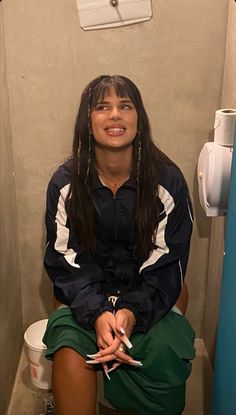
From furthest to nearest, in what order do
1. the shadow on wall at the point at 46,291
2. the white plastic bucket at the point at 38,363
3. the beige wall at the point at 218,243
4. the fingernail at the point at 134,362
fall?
the shadow on wall at the point at 46,291, the white plastic bucket at the point at 38,363, the beige wall at the point at 218,243, the fingernail at the point at 134,362

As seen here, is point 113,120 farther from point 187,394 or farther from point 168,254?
point 187,394

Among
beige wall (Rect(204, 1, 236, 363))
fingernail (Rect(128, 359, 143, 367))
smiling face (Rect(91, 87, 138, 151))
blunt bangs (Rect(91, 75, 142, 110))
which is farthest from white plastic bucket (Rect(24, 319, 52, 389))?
blunt bangs (Rect(91, 75, 142, 110))

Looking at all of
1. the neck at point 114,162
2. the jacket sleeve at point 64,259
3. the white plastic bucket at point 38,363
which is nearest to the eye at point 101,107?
the neck at point 114,162

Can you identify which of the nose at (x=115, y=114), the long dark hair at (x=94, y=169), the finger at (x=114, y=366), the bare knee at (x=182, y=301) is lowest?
the finger at (x=114, y=366)

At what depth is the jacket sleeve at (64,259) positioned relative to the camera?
1.60m

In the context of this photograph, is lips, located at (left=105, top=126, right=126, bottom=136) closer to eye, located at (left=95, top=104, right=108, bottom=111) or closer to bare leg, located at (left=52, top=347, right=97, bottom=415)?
eye, located at (left=95, top=104, right=108, bottom=111)

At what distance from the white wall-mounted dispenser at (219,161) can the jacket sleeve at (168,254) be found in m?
0.11

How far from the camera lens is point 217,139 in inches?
60.9

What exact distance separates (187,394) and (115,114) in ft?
3.54

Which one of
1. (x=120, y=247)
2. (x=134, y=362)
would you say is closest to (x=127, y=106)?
(x=120, y=247)

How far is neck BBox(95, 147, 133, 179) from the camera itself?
64.6 inches

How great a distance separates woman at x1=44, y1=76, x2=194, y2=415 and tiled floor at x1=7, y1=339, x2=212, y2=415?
0.39 meters

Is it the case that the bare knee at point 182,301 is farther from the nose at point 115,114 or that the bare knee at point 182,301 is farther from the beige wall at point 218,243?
the nose at point 115,114

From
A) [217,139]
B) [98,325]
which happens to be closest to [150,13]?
[217,139]
